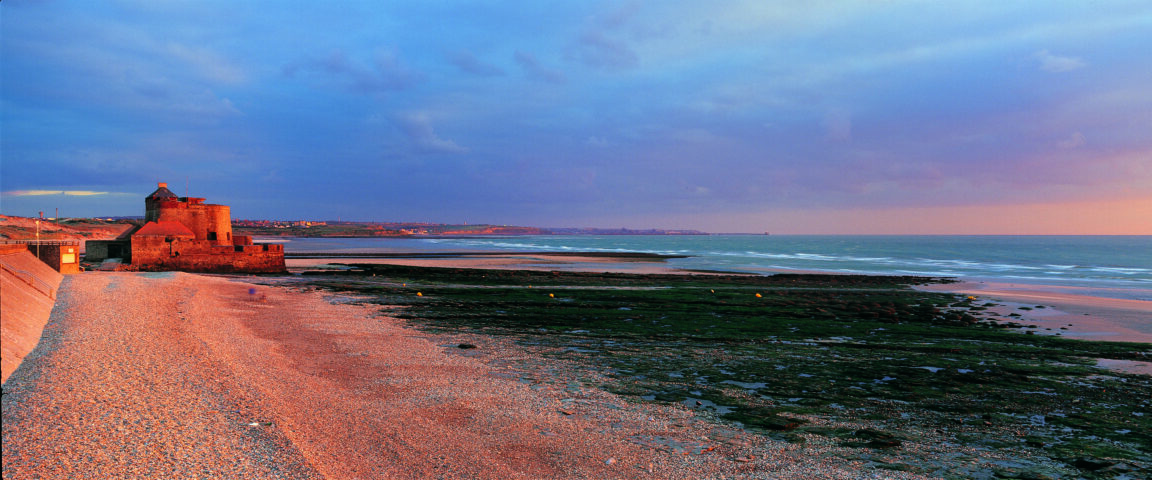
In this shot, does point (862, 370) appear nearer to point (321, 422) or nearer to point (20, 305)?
point (321, 422)

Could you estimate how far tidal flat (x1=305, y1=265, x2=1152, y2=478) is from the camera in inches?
371

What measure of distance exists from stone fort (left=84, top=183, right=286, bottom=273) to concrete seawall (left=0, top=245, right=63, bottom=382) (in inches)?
542

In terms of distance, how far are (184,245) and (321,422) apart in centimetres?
3869

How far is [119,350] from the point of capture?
1270 centimetres

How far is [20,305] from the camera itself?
15836 mm

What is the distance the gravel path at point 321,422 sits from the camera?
25.1 feet

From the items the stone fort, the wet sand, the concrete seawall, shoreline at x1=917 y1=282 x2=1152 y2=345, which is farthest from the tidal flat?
the wet sand

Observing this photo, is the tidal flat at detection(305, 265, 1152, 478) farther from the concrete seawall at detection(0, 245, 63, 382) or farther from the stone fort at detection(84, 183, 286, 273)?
the stone fort at detection(84, 183, 286, 273)

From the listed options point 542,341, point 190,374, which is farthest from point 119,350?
point 542,341

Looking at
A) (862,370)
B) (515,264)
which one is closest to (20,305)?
(862,370)

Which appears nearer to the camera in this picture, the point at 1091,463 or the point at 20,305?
the point at 1091,463

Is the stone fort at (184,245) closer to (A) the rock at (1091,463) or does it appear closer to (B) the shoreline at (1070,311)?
(B) the shoreline at (1070,311)

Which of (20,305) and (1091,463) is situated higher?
(20,305)

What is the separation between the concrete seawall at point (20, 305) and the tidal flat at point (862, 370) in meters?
9.83
